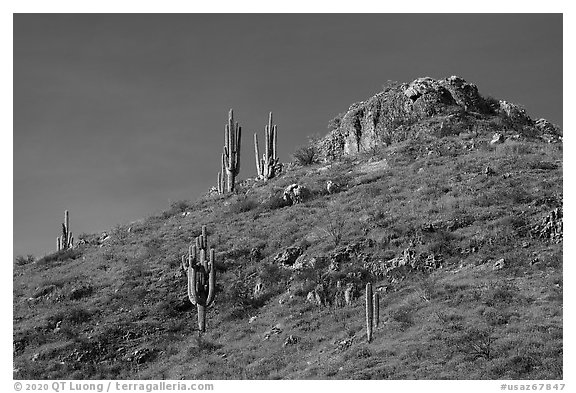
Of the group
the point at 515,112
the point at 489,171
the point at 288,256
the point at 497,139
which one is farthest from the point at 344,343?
the point at 515,112

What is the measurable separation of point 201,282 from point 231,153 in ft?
62.0

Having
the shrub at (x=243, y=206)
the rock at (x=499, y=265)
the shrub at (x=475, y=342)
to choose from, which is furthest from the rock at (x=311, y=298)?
the shrub at (x=243, y=206)

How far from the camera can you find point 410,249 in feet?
134

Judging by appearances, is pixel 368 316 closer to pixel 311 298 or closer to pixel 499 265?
pixel 311 298

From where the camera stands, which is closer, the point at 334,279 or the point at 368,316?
the point at 368,316

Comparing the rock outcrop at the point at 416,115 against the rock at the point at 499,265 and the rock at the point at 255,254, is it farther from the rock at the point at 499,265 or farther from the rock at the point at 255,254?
the rock at the point at 499,265

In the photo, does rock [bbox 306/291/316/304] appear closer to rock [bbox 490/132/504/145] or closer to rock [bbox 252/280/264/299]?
rock [bbox 252/280/264/299]

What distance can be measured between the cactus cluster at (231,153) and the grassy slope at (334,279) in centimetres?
229

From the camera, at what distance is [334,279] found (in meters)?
40.0

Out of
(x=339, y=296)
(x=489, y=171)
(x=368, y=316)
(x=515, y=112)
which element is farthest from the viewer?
(x=515, y=112)
